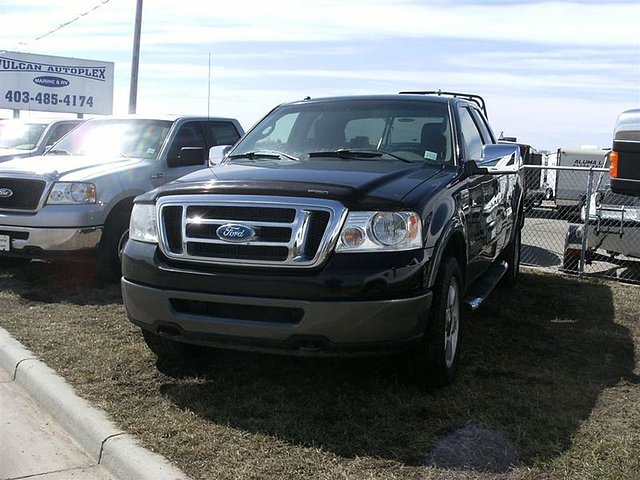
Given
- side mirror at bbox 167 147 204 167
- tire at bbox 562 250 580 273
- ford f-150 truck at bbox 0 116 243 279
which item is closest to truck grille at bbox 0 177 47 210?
ford f-150 truck at bbox 0 116 243 279

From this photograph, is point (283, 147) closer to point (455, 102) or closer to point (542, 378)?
point (455, 102)

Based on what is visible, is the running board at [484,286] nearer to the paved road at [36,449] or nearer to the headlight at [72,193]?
the paved road at [36,449]

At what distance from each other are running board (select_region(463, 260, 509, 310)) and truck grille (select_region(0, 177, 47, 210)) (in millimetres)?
4260

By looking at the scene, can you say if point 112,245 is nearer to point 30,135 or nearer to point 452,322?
point 452,322

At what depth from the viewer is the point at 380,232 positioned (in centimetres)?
398

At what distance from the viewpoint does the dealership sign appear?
29734 mm

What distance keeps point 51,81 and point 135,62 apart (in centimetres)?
1365

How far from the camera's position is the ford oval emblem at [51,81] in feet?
99.5

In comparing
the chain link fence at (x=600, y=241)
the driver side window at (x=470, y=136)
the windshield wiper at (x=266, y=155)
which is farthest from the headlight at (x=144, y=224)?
the chain link fence at (x=600, y=241)

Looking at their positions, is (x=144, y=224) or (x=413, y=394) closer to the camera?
(x=413, y=394)

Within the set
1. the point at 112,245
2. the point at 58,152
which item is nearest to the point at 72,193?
the point at 112,245

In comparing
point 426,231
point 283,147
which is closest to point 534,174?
point 283,147

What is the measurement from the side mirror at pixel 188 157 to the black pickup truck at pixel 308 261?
2459 millimetres

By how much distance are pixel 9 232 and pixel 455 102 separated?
4.43 m
